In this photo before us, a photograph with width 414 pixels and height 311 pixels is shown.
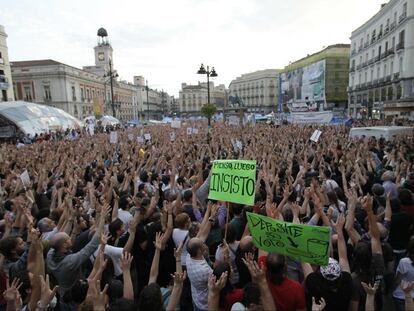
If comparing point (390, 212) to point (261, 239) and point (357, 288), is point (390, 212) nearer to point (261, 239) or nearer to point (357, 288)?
point (357, 288)

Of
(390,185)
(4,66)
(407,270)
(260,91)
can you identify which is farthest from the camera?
(260,91)

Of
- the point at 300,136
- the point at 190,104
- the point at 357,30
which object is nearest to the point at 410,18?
the point at 357,30

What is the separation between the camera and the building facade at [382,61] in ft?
116

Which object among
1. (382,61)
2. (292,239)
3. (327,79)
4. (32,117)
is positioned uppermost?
(382,61)

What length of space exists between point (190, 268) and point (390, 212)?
291 centimetres

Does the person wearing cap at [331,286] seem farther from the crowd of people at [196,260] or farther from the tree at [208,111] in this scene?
the tree at [208,111]

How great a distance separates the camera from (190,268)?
3.14 m

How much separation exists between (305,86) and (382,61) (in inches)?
1032

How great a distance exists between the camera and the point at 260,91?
11438 centimetres

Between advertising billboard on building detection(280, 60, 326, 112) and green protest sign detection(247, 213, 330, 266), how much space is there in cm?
5306

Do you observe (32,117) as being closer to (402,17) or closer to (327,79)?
(402,17)

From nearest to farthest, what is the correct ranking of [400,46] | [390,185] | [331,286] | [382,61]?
[331,286] → [390,185] → [400,46] → [382,61]

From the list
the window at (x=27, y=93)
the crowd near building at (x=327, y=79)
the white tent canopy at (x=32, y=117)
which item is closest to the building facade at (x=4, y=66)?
the crowd near building at (x=327, y=79)

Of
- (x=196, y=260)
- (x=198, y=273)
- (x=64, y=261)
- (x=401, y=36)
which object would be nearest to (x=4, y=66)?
(x=401, y=36)
